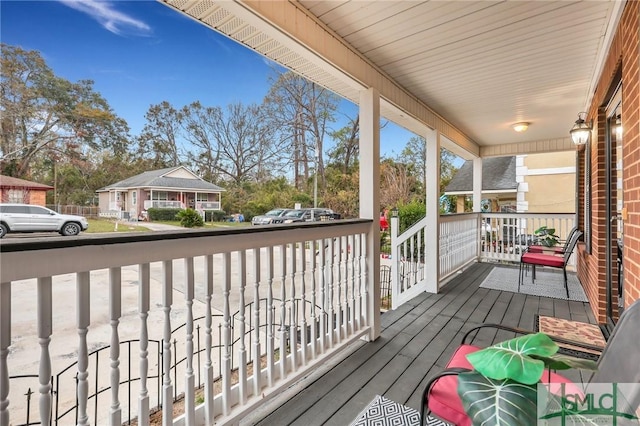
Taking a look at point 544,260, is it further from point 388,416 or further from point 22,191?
point 22,191

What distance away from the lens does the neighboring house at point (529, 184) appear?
33.4ft

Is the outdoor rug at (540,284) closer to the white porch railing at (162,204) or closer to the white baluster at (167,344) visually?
the white baluster at (167,344)

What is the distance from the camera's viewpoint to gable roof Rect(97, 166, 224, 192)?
3.58 feet

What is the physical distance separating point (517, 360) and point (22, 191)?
1.53 metres

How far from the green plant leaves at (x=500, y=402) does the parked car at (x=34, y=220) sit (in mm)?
1360

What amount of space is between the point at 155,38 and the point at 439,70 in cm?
272

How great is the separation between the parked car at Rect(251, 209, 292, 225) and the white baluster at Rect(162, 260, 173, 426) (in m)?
0.48

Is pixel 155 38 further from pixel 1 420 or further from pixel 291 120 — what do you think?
pixel 1 420

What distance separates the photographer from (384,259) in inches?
224

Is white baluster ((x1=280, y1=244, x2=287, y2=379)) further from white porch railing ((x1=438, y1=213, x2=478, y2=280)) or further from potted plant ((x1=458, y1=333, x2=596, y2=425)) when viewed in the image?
white porch railing ((x1=438, y1=213, x2=478, y2=280))

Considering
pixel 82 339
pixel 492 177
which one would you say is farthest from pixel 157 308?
pixel 492 177

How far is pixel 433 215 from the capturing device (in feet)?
14.4

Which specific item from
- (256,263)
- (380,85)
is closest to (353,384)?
(256,263)

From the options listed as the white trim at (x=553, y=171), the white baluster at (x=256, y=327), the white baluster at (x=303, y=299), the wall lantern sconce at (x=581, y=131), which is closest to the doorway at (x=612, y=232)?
the wall lantern sconce at (x=581, y=131)
